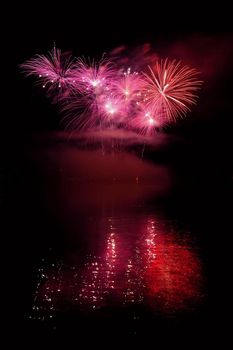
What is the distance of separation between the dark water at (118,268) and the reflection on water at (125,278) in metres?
0.02

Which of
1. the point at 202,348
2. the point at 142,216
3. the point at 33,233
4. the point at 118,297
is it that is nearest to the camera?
the point at 202,348

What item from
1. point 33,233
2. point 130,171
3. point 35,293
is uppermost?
point 35,293

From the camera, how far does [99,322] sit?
7.58m

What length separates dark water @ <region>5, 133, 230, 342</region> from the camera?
24.8ft

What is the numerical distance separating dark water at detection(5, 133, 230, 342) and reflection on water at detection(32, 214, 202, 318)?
2 cm

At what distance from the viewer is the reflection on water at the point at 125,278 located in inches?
334

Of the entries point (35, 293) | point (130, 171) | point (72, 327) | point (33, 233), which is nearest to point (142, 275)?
point (35, 293)

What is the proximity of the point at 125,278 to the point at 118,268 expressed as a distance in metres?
0.94

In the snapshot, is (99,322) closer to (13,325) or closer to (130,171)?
(13,325)

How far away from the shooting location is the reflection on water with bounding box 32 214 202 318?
8.48 m

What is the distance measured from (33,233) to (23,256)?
12.2 ft

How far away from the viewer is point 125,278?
10133 millimetres

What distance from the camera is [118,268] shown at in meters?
11.1

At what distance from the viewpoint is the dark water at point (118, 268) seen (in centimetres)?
757
